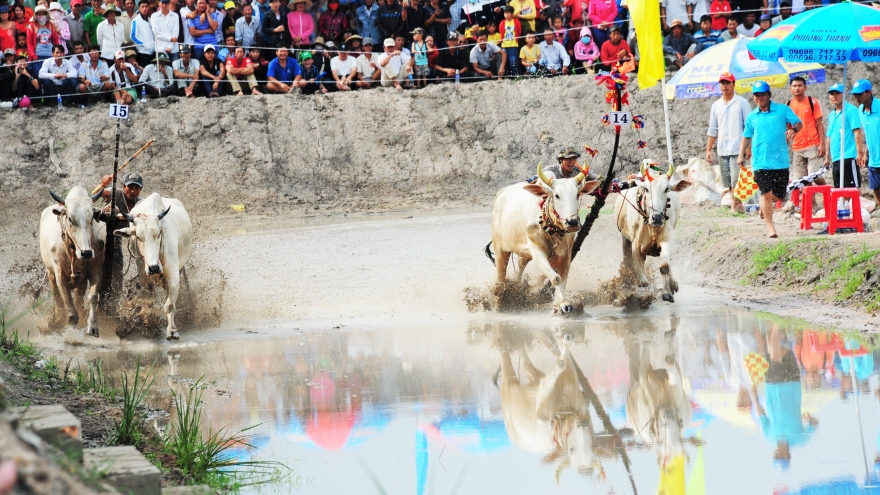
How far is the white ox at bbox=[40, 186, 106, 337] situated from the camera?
11305 millimetres

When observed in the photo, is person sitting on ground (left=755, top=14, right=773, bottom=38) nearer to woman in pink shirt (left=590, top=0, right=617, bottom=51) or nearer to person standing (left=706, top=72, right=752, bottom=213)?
woman in pink shirt (left=590, top=0, right=617, bottom=51)

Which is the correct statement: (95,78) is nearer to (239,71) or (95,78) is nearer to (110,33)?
Result: (110,33)

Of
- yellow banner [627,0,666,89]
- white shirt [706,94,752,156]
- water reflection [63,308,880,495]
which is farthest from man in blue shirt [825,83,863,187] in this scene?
water reflection [63,308,880,495]

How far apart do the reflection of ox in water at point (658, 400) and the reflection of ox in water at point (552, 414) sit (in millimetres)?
359

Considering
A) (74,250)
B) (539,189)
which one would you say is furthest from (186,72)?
(539,189)

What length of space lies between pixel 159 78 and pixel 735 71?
36.5 ft

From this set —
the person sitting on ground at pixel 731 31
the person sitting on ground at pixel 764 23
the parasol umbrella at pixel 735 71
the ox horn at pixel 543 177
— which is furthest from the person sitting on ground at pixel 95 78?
the person sitting on ground at pixel 764 23

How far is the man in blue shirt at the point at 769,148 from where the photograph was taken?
13.9 meters

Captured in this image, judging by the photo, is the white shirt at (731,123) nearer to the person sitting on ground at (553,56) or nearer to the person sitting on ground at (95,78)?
the person sitting on ground at (553,56)

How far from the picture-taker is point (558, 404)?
8000 mm

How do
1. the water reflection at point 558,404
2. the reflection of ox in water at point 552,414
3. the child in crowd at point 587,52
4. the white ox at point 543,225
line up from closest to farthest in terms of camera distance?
the water reflection at point 558,404 → the reflection of ox in water at point 552,414 → the white ox at point 543,225 → the child in crowd at point 587,52

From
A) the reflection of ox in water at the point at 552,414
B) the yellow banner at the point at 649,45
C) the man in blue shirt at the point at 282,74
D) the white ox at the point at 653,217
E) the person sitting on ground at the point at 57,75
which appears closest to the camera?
the reflection of ox in water at the point at 552,414

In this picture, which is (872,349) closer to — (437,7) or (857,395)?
(857,395)

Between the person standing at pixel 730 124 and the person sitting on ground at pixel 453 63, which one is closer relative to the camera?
the person standing at pixel 730 124
